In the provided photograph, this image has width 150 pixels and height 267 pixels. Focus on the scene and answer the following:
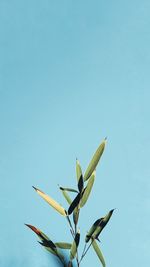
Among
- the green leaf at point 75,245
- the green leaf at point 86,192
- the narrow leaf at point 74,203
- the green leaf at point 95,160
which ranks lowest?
the green leaf at point 75,245

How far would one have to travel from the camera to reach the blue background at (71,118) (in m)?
2.23

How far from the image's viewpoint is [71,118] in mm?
2559

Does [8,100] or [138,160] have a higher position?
[8,100]

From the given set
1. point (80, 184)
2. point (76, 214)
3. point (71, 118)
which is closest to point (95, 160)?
point (80, 184)

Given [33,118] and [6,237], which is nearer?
[6,237]

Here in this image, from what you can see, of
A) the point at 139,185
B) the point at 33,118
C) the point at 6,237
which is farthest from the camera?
the point at 33,118

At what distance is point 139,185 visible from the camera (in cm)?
235

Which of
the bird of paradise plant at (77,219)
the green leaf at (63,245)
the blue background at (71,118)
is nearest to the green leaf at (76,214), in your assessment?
the bird of paradise plant at (77,219)

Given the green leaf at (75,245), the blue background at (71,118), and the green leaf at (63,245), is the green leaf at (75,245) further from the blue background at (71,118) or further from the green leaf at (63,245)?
the blue background at (71,118)

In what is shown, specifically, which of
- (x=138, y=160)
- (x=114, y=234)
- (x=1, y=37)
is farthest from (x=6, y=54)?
(x=114, y=234)

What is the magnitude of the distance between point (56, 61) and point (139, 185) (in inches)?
38.0

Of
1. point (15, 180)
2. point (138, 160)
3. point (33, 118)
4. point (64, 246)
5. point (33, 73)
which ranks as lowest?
point (64, 246)

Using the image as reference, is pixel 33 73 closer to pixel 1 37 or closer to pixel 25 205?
pixel 1 37

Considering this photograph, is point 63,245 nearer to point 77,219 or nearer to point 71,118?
point 77,219
